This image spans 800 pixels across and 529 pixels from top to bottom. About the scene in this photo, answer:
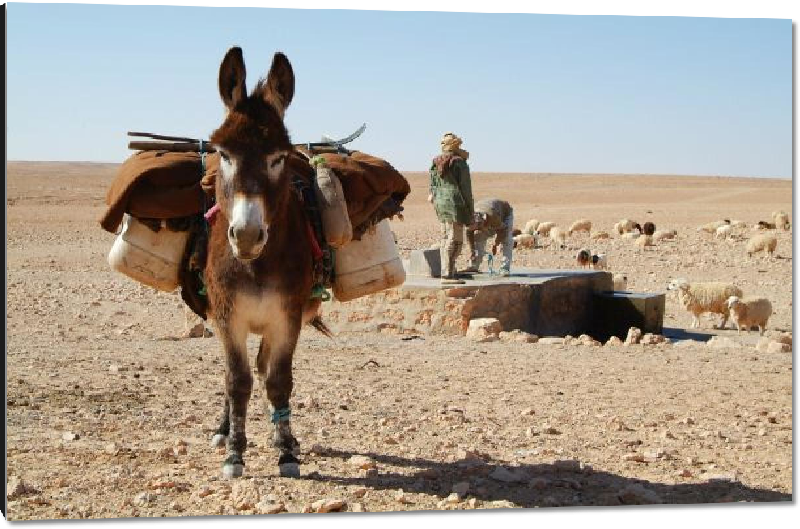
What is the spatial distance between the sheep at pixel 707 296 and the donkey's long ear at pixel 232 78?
10.7m

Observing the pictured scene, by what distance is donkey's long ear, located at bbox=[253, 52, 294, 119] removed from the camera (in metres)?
6.54

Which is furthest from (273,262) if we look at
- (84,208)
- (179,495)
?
(84,208)

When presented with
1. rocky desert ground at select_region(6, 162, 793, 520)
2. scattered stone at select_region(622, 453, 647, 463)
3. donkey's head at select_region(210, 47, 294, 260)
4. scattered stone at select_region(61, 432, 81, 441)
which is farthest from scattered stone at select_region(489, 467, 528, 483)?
scattered stone at select_region(61, 432, 81, 441)

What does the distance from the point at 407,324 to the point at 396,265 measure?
553cm

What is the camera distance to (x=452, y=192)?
13711mm

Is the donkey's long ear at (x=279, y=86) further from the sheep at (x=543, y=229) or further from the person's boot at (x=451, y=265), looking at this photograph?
the sheep at (x=543, y=229)

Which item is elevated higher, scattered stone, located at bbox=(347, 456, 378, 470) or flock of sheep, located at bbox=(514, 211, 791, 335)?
flock of sheep, located at bbox=(514, 211, 791, 335)

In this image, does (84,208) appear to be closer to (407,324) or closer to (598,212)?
(598,212)

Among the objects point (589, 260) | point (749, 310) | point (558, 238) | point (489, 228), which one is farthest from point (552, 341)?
point (558, 238)

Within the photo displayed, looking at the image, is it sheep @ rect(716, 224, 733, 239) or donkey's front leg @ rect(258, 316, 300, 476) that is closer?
donkey's front leg @ rect(258, 316, 300, 476)

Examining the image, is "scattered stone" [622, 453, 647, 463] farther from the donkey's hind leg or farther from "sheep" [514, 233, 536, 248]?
"sheep" [514, 233, 536, 248]

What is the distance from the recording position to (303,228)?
22.5 ft

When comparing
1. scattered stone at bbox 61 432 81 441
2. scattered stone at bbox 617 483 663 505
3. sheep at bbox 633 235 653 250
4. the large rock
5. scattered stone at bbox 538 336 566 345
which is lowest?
scattered stone at bbox 617 483 663 505

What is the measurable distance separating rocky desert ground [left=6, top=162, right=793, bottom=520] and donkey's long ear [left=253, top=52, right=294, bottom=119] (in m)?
2.32
